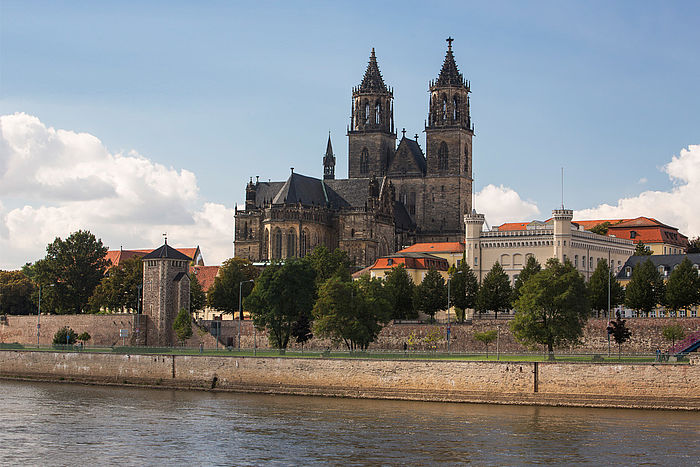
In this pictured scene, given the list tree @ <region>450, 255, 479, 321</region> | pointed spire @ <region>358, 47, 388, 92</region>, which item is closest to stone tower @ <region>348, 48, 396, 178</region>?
pointed spire @ <region>358, 47, 388, 92</region>

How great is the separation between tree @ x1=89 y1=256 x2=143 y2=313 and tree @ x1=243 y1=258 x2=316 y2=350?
2042 cm

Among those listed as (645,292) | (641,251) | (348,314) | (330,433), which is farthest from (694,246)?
(330,433)

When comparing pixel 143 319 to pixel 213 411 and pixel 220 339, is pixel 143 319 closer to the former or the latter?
pixel 220 339

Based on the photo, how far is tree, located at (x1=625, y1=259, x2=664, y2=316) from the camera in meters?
86.0

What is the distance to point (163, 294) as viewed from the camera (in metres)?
89.2

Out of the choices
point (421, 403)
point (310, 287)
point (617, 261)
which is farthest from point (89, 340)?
point (617, 261)

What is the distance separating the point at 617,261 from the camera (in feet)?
351

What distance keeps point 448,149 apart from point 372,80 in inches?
575

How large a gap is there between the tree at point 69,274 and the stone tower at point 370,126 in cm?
4968

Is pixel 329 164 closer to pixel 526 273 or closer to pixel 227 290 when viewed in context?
pixel 227 290

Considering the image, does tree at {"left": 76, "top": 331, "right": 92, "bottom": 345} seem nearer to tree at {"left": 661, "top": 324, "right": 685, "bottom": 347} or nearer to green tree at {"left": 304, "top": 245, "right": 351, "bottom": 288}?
green tree at {"left": 304, "top": 245, "right": 351, "bottom": 288}

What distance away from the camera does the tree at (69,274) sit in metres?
107

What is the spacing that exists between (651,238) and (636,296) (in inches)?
1345

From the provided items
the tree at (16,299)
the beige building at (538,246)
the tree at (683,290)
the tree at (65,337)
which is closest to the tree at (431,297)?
the beige building at (538,246)
